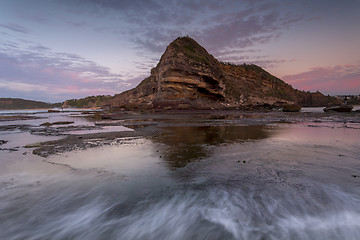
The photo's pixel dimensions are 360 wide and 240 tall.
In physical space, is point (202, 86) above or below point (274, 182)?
above

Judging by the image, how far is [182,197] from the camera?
3.79 metres

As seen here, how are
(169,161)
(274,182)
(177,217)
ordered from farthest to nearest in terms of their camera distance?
(169,161) → (274,182) → (177,217)

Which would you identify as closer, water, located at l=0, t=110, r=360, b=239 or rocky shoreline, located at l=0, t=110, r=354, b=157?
water, located at l=0, t=110, r=360, b=239

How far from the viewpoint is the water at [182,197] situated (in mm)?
2914

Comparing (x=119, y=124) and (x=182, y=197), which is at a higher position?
(x=119, y=124)

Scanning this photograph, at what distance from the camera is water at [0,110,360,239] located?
291 centimetres

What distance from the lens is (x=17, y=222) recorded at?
3076 mm

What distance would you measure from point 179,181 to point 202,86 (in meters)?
43.8

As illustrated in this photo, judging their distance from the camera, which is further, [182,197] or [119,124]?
[119,124]

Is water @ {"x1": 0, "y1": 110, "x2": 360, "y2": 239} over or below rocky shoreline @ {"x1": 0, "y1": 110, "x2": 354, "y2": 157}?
below

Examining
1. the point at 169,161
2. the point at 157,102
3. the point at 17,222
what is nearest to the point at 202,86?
the point at 157,102

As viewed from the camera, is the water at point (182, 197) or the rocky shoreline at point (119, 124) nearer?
the water at point (182, 197)

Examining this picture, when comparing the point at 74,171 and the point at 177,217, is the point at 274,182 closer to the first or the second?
the point at 177,217

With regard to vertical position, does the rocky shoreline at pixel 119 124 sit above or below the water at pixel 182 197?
above
